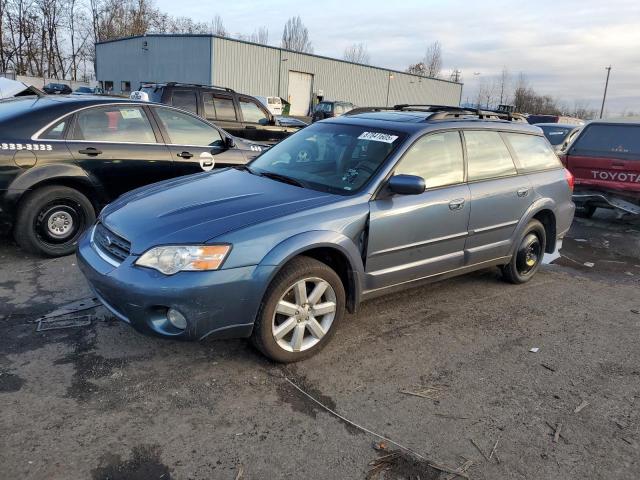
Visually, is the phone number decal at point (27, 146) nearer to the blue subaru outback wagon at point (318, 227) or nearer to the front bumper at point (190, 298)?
the blue subaru outback wagon at point (318, 227)

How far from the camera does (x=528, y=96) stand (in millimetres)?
77500

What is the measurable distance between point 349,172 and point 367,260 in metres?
0.72

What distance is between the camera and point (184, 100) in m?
9.80

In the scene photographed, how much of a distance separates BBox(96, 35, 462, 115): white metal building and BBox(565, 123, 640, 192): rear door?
29.8 m

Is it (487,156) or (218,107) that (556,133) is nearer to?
(218,107)

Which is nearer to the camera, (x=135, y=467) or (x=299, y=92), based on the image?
(x=135, y=467)

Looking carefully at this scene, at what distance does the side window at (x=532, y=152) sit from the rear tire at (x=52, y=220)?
4.35 metres

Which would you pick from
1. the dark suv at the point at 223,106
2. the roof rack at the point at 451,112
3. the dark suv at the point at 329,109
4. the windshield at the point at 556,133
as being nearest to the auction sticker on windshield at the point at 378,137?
the roof rack at the point at 451,112

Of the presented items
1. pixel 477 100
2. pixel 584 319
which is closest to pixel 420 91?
pixel 477 100

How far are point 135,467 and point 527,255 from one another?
168 inches

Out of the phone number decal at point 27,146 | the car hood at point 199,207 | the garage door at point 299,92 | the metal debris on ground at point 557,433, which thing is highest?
the garage door at point 299,92

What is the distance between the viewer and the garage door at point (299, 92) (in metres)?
42.0

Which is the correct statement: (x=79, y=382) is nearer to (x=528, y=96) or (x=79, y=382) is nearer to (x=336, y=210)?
(x=336, y=210)

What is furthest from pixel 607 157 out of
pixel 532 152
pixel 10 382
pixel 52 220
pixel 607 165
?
pixel 10 382
